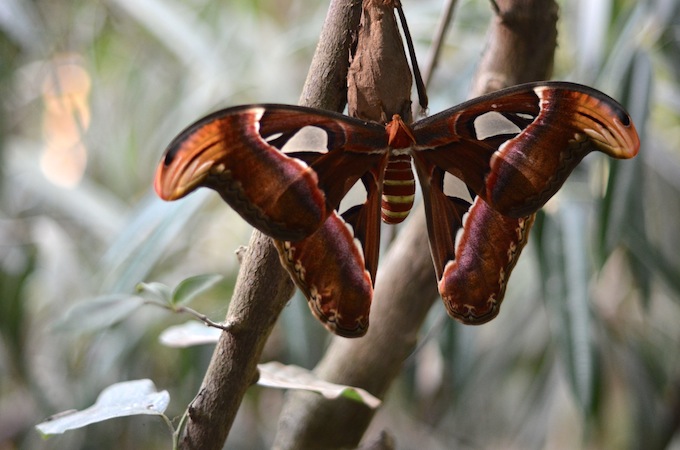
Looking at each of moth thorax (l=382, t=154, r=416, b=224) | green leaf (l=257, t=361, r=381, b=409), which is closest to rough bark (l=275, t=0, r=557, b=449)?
green leaf (l=257, t=361, r=381, b=409)

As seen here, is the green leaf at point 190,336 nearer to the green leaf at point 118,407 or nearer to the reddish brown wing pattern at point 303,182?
the green leaf at point 118,407

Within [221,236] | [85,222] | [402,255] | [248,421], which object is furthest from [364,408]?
[221,236]

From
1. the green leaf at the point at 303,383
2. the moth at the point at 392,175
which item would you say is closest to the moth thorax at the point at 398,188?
the moth at the point at 392,175

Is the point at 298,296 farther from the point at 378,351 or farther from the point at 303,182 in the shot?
the point at 303,182

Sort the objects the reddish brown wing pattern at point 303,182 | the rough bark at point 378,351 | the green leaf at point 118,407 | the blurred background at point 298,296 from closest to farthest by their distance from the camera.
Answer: the reddish brown wing pattern at point 303,182, the green leaf at point 118,407, the rough bark at point 378,351, the blurred background at point 298,296

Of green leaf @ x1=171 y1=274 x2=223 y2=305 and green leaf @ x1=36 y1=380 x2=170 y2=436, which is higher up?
green leaf @ x1=171 y1=274 x2=223 y2=305

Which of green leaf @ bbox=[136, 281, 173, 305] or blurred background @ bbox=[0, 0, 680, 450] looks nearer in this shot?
green leaf @ bbox=[136, 281, 173, 305]

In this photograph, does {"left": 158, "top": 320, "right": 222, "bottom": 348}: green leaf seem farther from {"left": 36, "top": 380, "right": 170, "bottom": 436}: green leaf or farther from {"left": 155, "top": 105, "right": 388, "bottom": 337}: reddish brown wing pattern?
{"left": 155, "top": 105, "right": 388, "bottom": 337}: reddish brown wing pattern
